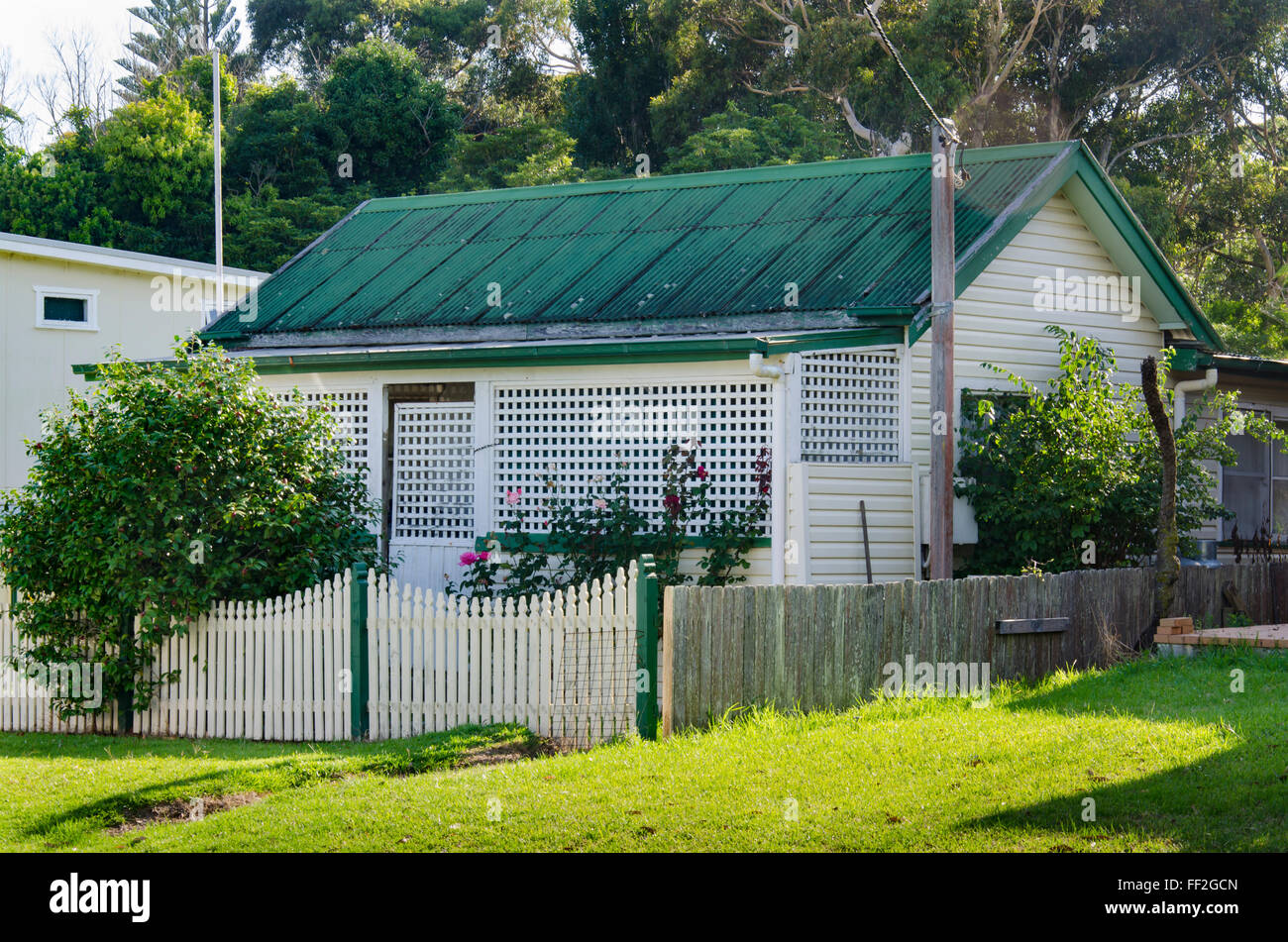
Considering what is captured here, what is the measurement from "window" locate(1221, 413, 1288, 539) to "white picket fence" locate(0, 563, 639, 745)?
1127cm

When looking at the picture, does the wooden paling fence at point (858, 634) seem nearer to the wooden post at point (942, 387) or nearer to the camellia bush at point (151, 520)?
the wooden post at point (942, 387)

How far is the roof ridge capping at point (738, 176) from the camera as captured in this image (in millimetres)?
16797

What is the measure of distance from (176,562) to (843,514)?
568 centimetres

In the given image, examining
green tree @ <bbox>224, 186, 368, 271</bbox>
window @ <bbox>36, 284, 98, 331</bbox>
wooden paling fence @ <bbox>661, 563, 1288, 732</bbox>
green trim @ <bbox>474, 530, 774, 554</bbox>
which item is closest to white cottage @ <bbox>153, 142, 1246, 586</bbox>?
green trim @ <bbox>474, 530, 774, 554</bbox>

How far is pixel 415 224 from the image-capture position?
2011 cm

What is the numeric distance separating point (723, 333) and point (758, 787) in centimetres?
713

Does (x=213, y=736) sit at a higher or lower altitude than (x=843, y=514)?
lower

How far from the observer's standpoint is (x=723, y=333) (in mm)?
15156

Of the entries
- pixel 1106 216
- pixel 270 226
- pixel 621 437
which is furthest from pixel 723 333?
pixel 270 226

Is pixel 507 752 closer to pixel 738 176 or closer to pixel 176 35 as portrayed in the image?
pixel 738 176

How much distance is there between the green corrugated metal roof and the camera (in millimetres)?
15508
